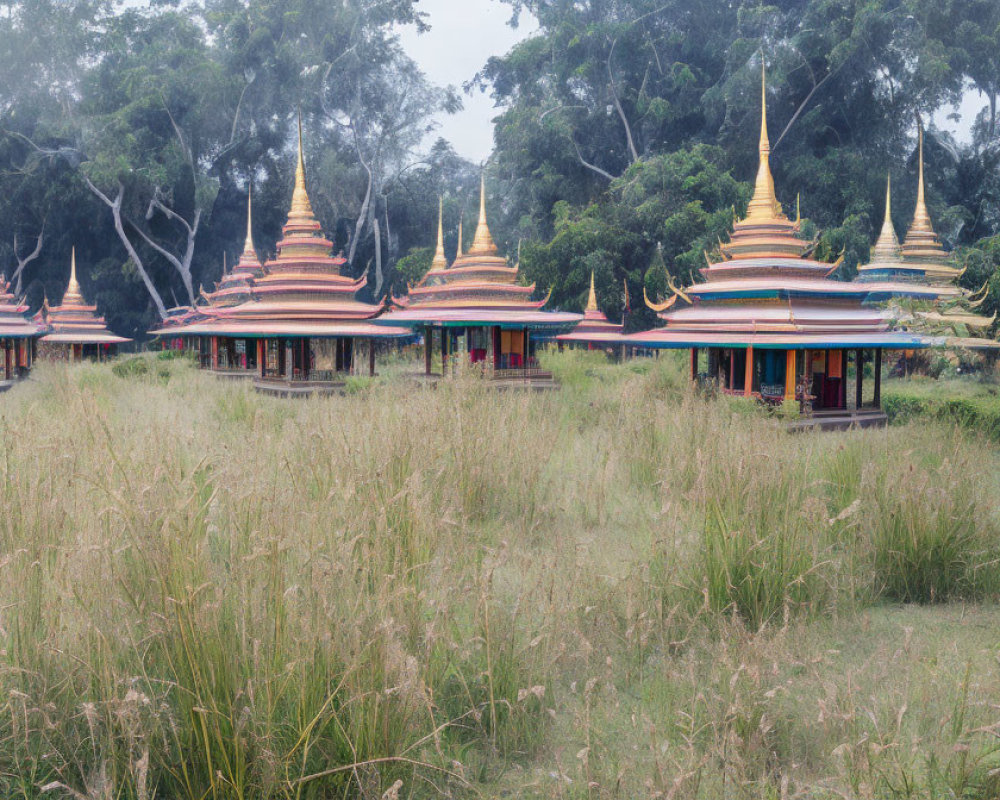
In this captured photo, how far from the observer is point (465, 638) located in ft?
12.6

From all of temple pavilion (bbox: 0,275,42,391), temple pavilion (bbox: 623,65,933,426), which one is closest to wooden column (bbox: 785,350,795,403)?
temple pavilion (bbox: 623,65,933,426)

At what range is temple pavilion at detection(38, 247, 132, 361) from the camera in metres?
35.7

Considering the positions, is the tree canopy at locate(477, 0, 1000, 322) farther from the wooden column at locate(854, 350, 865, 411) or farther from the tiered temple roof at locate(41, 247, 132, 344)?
the tiered temple roof at locate(41, 247, 132, 344)

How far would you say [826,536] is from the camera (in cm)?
541

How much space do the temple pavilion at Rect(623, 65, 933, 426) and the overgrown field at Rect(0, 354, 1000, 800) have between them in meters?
9.05

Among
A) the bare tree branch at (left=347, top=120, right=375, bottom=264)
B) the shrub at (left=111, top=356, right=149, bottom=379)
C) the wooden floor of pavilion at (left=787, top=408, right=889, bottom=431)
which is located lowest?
the wooden floor of pavilion at (left=787, top=408, right=889, bottom=431)

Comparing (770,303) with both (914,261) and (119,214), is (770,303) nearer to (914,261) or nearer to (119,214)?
(914,261)

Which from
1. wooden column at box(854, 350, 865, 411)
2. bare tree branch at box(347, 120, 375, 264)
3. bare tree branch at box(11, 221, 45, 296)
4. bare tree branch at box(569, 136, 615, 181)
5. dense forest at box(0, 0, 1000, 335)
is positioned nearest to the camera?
wooden column at box(854, 350, 865, 411)

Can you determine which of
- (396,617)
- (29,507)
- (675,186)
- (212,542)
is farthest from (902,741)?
(675,186)

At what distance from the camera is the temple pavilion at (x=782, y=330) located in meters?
15.2

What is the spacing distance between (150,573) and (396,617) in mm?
945

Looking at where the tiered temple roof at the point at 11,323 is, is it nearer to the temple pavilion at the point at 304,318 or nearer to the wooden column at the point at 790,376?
the temple pavilion at the point at 304,318

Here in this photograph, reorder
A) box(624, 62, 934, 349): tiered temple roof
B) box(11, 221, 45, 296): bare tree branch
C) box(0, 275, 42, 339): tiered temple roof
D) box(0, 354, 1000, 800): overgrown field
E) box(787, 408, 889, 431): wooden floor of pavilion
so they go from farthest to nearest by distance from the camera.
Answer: box(11, 221, 45, 296): bare tree branch, box(0, 275, 42, 339): tiered temple roof, box(624, 62, 934, 349): tiered temple roof, box(787, 408, 889, 431): wooden floor of pavilion, box(0, 354, 1000, 800): overgrown field

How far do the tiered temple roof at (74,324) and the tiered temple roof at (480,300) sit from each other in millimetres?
18093
